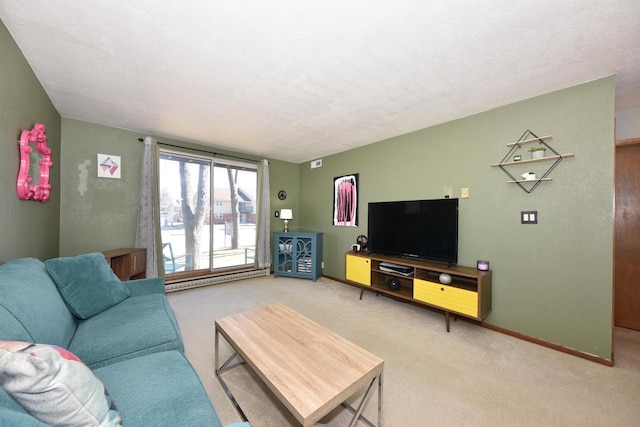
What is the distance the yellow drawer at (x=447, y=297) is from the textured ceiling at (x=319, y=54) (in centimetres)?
194

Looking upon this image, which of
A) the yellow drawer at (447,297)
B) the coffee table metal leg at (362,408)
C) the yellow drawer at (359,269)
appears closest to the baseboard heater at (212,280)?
the yellow drawer at (359,269)

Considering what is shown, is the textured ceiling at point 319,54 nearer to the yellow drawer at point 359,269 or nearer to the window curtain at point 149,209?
the window curtain at point 149,209

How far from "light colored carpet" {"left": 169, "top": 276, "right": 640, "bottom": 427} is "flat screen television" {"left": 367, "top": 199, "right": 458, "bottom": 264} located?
769mm

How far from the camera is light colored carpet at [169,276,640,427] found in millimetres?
1439

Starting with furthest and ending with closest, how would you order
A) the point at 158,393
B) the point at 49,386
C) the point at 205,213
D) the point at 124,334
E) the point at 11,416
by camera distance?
the point at 205,213 → the point at 124,334 → the point at 158,393 → the point at 49,386 → the point at 11,416

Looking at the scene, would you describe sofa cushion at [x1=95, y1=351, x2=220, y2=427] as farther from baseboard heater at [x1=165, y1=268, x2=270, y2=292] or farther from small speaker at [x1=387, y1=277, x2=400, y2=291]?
baseboard heater at [x1=165, y1=268, x2=270, y2=292]

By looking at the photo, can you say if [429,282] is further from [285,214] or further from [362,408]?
[285,214]

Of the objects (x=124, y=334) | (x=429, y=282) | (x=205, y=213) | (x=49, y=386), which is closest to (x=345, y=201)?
(x=429, y=282)

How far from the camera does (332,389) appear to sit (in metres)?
1.11

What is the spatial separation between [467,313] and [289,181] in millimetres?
3883

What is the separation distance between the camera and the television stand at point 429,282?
2.36 metres

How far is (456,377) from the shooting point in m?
1.78

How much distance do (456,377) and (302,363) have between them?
4.22 ft

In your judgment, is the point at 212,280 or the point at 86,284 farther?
the point at 212,280
